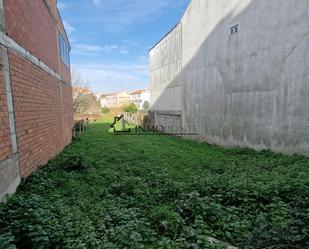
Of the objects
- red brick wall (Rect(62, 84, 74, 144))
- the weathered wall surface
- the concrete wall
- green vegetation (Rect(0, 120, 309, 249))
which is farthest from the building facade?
the weathered wall surface

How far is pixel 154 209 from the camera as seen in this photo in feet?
10.8

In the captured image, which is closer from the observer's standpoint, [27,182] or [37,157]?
[27,182]

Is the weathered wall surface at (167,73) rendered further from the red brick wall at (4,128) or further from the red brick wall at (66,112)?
the red brick wall at (4,128)

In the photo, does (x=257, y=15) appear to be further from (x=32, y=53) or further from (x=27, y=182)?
(x=27, y=182)

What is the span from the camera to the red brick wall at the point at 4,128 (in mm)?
3088

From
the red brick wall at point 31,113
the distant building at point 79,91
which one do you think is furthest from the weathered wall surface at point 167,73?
the distant building at point 79,91

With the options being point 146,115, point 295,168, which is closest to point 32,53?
point 295,168

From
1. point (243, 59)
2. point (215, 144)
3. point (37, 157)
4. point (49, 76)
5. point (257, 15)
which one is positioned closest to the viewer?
point (37, 157)

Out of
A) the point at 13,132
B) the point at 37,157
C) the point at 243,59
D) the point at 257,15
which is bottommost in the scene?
the point at 37,157

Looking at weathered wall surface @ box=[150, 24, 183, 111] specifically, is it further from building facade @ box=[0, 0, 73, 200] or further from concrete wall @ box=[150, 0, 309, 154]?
building facade @ box=[0, 0, 73, 200]

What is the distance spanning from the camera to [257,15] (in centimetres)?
696

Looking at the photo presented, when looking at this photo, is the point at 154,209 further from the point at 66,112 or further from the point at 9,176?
the point at 66,112

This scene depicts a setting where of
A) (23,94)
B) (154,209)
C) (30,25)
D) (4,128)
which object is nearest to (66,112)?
(30,25)

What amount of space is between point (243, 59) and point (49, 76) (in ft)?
21.1
